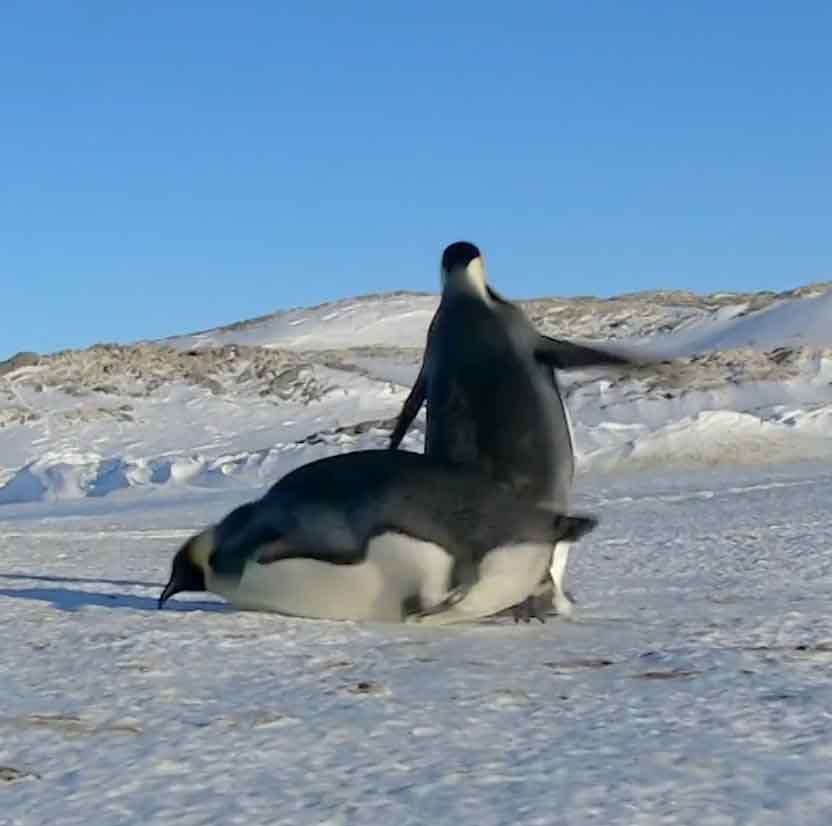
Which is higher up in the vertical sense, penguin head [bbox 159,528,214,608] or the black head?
the black head

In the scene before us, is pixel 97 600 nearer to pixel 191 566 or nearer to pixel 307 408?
pixel 191 566

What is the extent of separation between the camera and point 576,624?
3705mm

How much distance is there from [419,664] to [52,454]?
535 inches

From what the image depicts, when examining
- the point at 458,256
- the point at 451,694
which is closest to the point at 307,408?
the point at 458,256

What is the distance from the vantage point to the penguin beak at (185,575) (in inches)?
153

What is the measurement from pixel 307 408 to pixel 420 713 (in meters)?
15.9

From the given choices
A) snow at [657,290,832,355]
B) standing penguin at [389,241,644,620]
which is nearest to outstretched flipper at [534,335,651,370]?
standing penguin at [389,241,644,620]

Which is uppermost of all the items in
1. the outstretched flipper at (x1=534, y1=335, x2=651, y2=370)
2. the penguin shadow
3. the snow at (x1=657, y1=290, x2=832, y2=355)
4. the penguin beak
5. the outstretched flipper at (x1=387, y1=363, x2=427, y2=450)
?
the snow at (x1=657, y1=290, x2=832, y2=355)

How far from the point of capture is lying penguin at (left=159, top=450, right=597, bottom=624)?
352 cm

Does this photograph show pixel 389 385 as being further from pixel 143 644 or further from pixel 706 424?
pixel 143 644

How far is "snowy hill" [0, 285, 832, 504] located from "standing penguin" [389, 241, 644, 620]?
203 inches

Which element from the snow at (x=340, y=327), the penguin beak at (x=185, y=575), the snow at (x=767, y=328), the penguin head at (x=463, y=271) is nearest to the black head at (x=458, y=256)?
the penguin head at (x=463, y=271)

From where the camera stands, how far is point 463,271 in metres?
4.35

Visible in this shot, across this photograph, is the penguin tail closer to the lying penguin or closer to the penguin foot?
the lying penguin
